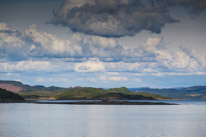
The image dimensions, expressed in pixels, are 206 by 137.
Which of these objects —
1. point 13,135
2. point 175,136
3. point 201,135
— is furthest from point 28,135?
point 201,135

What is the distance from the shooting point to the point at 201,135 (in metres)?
81.1

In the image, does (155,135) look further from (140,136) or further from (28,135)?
(28,135)

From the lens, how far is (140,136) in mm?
79062

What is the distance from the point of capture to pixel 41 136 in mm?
77812

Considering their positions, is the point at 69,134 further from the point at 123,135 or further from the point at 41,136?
the point at 123,135

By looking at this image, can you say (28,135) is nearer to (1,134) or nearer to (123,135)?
(1,134)

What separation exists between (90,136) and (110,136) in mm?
4683

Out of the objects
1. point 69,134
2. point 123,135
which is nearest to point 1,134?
point 69,134

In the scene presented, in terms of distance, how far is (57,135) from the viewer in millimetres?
79875

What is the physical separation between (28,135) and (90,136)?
14.5 m

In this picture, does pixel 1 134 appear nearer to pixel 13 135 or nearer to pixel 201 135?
pixel 13 135

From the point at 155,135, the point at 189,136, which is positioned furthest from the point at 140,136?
the point at 189,136

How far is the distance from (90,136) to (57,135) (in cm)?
772

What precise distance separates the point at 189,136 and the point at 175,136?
10.5ft
